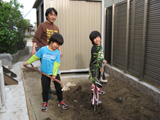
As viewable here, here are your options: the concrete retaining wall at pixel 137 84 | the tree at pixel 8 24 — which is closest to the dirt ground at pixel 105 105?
the concrete retaining wall at pixel 137 84

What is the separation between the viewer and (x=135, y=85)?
433cm

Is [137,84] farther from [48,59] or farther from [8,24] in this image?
[8,24]

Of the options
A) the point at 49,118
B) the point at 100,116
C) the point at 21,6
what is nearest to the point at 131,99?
the point at 100,116

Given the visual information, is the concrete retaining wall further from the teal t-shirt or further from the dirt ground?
→ the teal t-shirt

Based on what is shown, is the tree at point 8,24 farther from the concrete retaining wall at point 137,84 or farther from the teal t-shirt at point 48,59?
the teal t-shirt at point 48,59

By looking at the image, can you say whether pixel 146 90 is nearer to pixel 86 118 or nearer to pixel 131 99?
pixel 131 99

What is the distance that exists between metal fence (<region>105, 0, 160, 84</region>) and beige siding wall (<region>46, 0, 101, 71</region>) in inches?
26.3

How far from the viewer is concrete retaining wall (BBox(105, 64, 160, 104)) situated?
357 cm

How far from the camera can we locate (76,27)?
18.2 feet

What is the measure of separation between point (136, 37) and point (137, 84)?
1197 mm

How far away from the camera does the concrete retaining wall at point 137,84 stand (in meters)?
3.57

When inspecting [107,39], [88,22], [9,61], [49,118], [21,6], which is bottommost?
[49,118]

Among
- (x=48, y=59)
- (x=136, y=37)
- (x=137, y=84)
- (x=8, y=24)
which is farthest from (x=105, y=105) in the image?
(x=8, y=24)

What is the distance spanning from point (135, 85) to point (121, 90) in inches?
15.0
